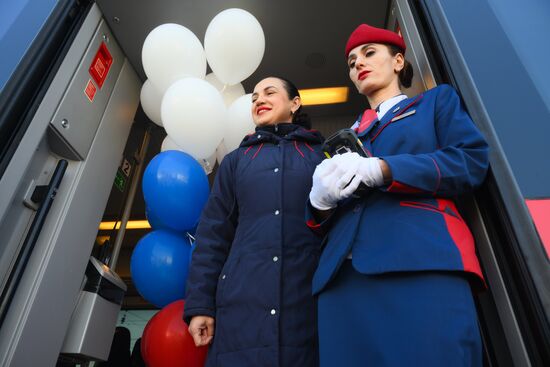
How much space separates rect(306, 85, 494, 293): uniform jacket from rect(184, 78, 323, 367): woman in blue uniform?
184 mm

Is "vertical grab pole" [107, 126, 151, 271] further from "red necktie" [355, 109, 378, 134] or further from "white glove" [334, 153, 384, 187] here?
"white glove" [334, 153, 384, 187]

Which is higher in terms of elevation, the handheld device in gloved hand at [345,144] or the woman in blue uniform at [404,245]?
the handheld device in gloved hand at [345,144]

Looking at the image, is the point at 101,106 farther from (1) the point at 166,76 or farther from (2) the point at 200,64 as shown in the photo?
(2) the point at 200,64

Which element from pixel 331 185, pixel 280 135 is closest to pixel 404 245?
pixel 331 185

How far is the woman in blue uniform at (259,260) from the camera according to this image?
3.37 feet

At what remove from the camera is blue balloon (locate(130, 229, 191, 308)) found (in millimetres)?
Result: 1579

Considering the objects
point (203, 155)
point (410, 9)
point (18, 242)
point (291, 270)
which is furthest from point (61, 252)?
point (410, 9)

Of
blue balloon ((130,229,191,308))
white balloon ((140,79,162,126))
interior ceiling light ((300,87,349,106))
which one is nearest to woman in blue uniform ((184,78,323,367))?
blue balloon ((130,229,191,308))

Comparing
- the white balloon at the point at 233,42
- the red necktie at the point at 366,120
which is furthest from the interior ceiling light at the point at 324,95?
the red necktie at the point at 366,120

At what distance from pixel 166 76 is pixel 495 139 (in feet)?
5.19

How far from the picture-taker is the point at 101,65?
2.07 metres

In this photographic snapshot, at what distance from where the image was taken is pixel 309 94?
2.85 metres

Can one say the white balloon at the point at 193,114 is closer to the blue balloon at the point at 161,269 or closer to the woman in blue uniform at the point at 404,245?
the blue balloon at the point at 161,269

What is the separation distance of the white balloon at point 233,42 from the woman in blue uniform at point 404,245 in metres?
1.04
